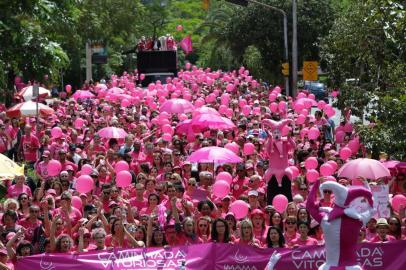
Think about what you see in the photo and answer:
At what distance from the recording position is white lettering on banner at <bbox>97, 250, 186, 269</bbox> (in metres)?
12.0

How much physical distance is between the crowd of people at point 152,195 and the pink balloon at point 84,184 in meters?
0.14

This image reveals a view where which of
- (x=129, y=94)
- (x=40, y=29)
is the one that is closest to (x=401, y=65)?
(x=40, y=29)

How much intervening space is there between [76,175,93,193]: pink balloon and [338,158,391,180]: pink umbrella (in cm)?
349

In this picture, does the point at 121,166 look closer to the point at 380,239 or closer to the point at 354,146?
the point at 354,146

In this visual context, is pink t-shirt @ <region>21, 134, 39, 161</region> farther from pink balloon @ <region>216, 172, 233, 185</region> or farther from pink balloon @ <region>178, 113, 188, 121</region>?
pink balloon @ <region>216, 172, 233, 185</region>

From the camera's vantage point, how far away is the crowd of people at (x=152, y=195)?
12773 mm

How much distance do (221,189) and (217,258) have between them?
10.3ft

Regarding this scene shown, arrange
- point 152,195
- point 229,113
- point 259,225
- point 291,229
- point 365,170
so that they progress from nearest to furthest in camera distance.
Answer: point 291,229 → point 259,225 → point 152,195 → point 365,170 → point 229,113

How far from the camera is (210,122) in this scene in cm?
2122

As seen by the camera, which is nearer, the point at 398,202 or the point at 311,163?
the point at 398,202

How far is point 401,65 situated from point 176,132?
511 centimetres

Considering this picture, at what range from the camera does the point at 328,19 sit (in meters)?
47.5

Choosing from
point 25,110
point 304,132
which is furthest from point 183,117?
point 25,110

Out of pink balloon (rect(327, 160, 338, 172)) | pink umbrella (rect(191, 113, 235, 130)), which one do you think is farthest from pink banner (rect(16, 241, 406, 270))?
pink umbrella (rect(191, 113, 235, 130))
